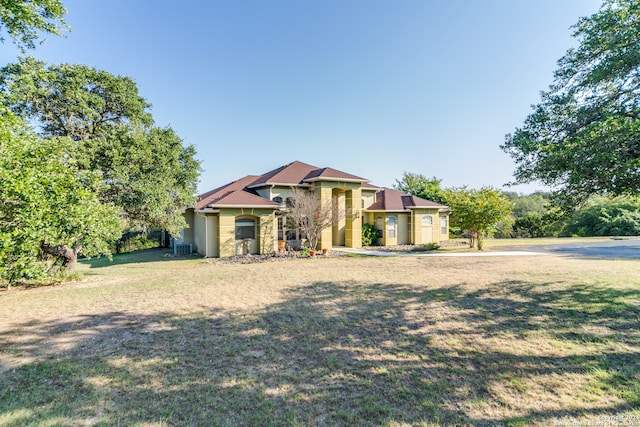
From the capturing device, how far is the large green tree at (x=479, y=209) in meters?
20.0

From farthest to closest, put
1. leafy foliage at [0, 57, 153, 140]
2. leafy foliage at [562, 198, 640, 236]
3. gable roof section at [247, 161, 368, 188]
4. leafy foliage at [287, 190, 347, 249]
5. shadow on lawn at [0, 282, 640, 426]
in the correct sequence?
leafy foliage at [562, 198, 640, 236]
gable roof section at [247, 161, 368, 188]
leafy foliage at [287, 190, 347, 249]
leafy foliage at [0, 57, 153, 140]
shadow on lawn at [0, 282, 640, 426]

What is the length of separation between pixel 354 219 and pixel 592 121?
16709mm

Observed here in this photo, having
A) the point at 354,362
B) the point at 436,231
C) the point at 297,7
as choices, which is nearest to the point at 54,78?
the point at 297,7

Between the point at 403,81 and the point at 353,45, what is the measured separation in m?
3.81

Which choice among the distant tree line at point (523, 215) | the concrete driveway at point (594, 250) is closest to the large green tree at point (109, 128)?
the distant tree line at point (523, 215)

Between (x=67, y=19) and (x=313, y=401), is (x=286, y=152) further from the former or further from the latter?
(x=313, y=401)

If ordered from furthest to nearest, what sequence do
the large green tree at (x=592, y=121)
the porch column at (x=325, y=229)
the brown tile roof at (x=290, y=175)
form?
the brown tile roof at (x=290, y=175) → the porch column at (x=325, y=229) → the large green tree at (x=592, y=121)

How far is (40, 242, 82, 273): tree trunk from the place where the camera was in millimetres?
11258

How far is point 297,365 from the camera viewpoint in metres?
4.76

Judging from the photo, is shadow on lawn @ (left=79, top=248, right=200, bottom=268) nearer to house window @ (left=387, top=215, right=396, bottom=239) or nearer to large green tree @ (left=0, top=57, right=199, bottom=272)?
large green tree @ (left=0, top=57, right=199, bottom=272)

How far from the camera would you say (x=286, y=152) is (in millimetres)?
30172

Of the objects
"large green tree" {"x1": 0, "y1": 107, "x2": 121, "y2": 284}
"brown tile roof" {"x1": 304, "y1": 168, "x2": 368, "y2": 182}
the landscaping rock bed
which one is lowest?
the landscaping rock bed

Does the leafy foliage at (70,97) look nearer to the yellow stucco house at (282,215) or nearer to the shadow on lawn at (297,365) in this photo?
the yellow stucco house at (282,215)

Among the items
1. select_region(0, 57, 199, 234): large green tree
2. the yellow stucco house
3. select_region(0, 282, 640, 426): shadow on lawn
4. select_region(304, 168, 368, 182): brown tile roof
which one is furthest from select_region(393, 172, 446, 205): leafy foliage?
select_region(0, 282, 640, 426): shadow on lawn
